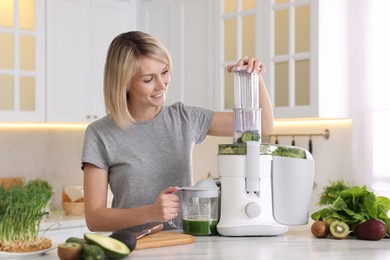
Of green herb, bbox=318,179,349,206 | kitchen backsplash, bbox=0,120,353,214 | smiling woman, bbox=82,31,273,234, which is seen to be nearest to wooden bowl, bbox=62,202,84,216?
kitchen backsplash, bbox=0,120,353,214

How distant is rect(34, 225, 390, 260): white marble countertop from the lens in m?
1.81

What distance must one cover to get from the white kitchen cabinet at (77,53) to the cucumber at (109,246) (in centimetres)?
268

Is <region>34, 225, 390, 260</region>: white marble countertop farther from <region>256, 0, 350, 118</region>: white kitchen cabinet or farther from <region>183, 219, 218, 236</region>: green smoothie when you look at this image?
<region>256, 0, 350, 118</region>: white kitchen cabinet

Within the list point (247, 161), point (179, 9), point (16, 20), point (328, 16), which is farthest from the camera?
point (179, 9)

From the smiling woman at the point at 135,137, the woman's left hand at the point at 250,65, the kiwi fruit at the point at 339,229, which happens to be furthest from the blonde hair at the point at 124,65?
the kiwi fruit at the point at 339,229

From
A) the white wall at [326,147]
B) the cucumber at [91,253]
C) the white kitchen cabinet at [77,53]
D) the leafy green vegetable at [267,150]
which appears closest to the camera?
the cucumber at [91,253]

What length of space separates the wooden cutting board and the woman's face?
48cm

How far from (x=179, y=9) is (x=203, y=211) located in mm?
2624

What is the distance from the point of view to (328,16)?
3.84 m

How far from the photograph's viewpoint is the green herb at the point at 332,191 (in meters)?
3.91

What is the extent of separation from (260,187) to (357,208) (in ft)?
→ 1.08

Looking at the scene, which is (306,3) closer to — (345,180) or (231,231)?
(345,180)

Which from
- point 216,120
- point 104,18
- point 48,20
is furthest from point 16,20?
point 216,120

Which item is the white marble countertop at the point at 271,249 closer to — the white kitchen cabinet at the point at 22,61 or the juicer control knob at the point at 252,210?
the juicer control knob at the point at 252,210
